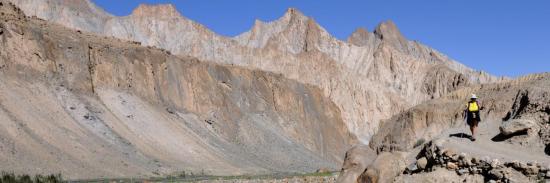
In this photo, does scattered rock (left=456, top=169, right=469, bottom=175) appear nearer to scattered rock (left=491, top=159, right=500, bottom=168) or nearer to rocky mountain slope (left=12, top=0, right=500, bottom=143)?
scattered rock (left=491, top=159, right=500, bottom=168)

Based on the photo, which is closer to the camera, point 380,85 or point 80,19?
point 80,19

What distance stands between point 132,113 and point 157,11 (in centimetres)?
6766

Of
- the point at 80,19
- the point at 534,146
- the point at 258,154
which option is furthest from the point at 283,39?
the point at 534,146

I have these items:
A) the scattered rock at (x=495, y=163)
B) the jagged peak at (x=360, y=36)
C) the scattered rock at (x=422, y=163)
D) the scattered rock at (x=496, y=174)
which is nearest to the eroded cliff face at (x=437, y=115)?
the scattered rock at (x=422, y=163)

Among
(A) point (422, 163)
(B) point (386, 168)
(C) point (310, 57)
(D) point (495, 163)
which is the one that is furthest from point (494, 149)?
(C) point (310, 57)

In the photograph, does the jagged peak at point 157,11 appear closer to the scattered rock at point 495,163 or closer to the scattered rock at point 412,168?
the scattered rock at point 412,168

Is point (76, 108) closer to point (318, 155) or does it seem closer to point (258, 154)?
point (258, 154)

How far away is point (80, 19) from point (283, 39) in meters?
39.1

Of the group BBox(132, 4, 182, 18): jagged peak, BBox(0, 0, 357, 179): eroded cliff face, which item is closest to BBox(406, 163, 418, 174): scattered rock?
BBox(0, 0, 357, 179): eroded cliff face

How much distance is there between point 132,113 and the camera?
59.3m

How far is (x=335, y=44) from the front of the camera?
134500 millimetres

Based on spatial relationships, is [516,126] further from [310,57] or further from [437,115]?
[310,57]

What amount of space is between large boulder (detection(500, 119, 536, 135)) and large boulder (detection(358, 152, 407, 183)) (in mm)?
2328

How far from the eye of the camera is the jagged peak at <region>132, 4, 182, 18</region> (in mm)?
122125
